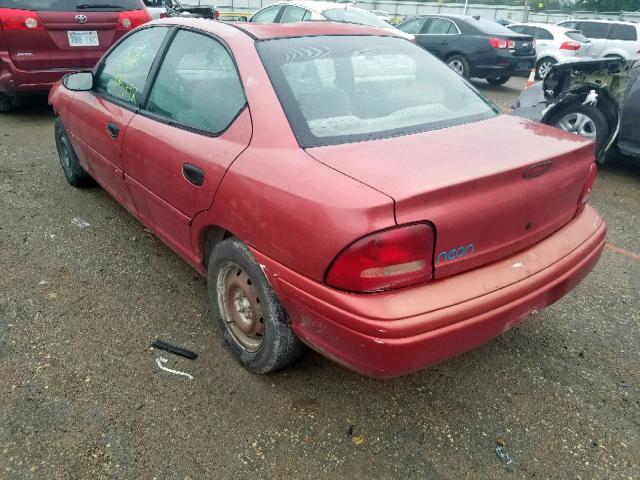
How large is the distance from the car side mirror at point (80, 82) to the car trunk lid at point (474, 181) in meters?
2.29

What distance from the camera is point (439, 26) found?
11.6m

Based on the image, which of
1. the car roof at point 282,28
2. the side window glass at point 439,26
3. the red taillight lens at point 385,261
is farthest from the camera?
the side window glass at point 439,26

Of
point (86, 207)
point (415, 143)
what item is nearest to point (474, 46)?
point (86, 207)

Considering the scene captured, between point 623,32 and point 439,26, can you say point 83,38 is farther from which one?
point 623,32

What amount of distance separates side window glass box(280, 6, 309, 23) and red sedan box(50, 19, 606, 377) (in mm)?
6738

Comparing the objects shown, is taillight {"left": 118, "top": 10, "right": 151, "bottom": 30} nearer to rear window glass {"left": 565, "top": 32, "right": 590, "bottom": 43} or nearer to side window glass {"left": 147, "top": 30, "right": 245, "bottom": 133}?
side window glass {"left": 147, "top": 30, "right": 245, "bottom": 133}

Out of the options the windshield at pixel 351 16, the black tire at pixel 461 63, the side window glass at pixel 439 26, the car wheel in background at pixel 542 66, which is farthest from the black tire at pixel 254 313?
the car wheel in background at pixel 542 66


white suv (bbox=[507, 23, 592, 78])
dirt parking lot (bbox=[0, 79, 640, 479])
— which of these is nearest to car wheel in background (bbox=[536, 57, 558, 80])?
white suv (bbox=[507, 23, 592, 78])

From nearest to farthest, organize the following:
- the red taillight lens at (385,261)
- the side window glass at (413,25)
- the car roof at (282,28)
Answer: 1. the red taillight lens at (385,261)
2. the car roof at (282,28)
3. the side window glass at (413,25)

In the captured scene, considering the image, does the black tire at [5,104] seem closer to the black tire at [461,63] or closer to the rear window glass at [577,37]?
the black tire at [461,63]

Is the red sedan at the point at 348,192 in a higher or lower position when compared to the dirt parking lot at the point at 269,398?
higher

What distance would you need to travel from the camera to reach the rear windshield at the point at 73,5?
5.86 metres

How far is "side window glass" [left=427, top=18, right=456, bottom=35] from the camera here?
448 inches

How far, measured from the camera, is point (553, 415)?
7.45 feet
